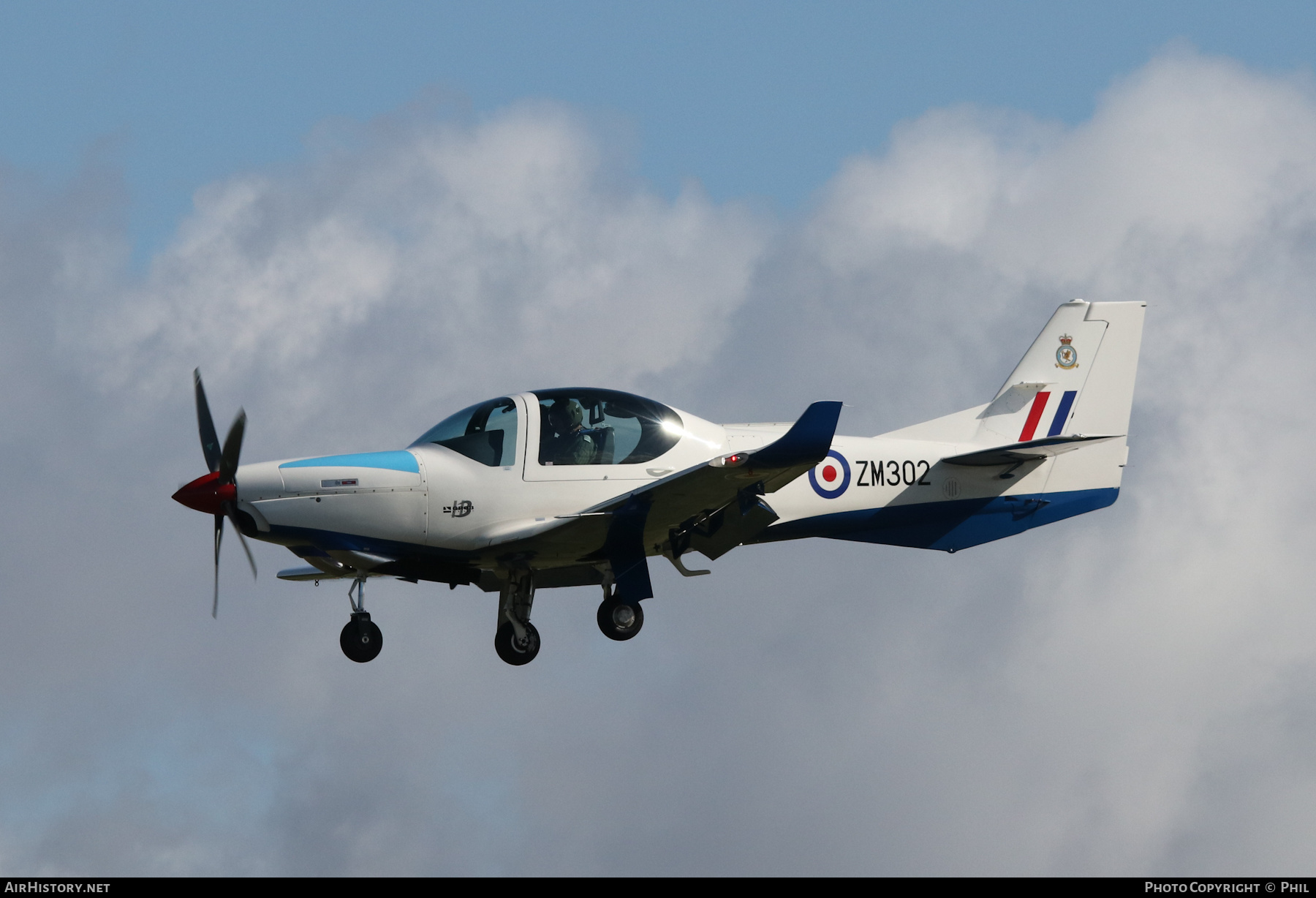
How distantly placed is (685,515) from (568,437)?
1917 millimetres

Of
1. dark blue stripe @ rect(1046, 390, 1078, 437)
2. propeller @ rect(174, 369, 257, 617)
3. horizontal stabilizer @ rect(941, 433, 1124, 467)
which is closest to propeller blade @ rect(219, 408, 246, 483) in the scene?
propeller @ rect(174, 369, 257, 617)

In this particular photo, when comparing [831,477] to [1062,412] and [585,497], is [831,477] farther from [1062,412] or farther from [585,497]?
[1062,412]

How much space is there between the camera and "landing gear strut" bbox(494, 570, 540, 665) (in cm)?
2272

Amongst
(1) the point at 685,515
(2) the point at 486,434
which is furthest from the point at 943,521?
(2) the point at 486,434

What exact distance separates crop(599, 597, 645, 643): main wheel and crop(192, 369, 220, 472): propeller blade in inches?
219

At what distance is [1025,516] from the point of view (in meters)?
24.6

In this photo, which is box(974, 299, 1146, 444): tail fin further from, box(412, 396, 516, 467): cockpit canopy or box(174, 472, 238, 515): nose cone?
box(174, 472, 238, 515): nose cone

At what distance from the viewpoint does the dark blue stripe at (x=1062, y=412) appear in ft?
83.6

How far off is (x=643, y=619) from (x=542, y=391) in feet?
11.2
